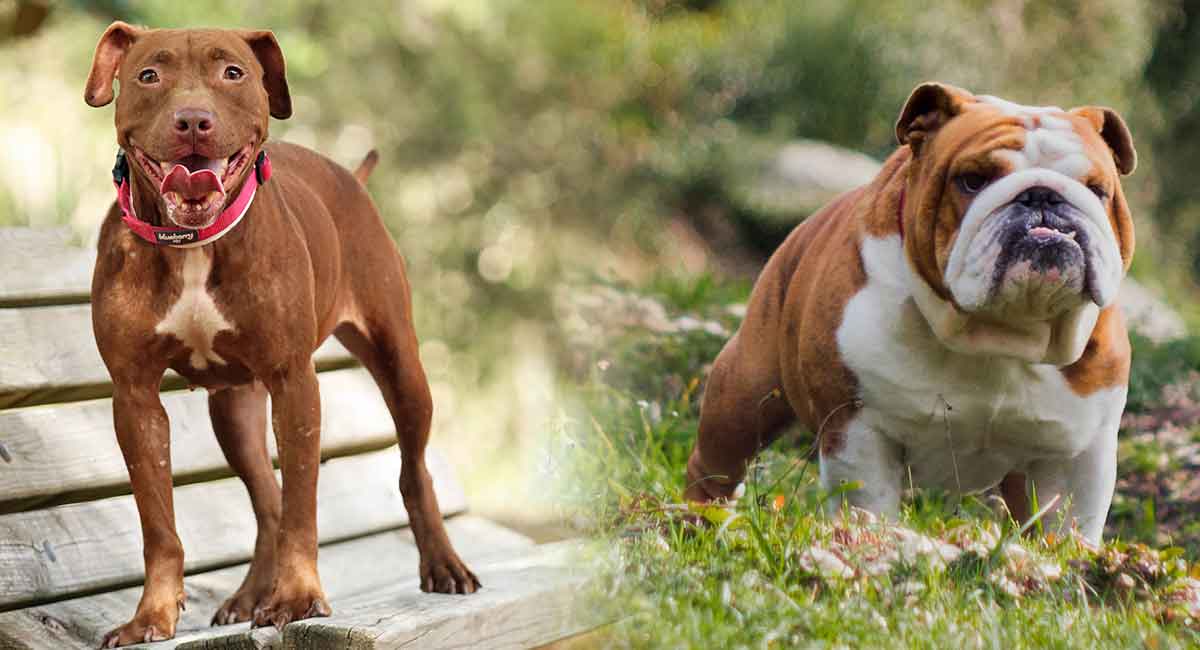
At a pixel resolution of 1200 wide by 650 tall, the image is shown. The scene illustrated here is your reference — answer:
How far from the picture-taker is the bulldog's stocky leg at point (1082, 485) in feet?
9.36

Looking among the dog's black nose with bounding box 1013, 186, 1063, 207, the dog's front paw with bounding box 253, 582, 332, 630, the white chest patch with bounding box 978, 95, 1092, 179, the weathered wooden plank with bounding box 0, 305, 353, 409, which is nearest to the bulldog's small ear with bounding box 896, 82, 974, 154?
the white chest patch with bounding box 978, 95, 1092, 179

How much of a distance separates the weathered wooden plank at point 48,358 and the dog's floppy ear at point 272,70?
3.36ft

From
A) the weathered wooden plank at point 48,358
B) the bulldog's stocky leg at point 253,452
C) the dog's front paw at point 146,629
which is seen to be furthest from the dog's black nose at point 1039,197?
Answer: the weathered wooden plank at point 48,358

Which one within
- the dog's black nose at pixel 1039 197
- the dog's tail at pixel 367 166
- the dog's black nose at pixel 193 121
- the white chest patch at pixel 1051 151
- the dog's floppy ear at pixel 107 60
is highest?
the dog's floppy ear at pixel 107 60

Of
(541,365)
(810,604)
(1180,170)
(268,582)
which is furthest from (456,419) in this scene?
(1180,170)

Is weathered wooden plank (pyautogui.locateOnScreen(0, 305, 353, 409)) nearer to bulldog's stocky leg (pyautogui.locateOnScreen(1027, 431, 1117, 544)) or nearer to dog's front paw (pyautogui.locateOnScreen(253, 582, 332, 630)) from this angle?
dog's front paw (pyautogui.locateOnScreen(253, 582, 332, 630))

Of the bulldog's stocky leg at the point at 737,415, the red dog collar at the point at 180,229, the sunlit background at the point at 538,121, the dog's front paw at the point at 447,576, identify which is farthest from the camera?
the sunlit background at the point at 538,121

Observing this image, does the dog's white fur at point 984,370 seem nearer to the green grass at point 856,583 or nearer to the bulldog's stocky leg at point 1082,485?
the bulldog's stocky leg at point 1082,485

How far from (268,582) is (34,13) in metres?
4.03

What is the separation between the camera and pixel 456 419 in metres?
6.70

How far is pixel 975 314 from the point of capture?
8.67 feet

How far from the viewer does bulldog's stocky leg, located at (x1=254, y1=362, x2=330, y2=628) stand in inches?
91.7

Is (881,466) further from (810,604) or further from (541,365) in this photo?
(541,365)

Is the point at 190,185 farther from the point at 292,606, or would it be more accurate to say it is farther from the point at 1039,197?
the point at 1039,197
